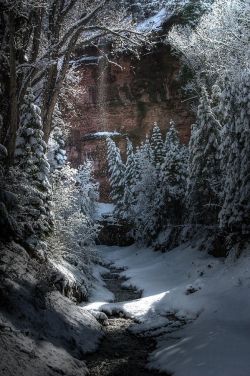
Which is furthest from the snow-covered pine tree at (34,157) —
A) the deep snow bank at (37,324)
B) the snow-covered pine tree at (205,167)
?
the snow-covered pine tree at (205,167)

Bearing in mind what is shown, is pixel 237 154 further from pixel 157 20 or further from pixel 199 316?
pixel 157 20

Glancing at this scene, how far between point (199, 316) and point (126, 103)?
4168cm

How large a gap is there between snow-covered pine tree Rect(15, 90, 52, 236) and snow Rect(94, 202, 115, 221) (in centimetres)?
3042

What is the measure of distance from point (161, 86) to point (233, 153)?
34.4m

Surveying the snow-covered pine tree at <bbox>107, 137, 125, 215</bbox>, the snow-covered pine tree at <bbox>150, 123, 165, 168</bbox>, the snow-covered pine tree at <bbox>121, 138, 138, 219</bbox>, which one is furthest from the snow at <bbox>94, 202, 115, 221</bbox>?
the snow-covered pine tree at <bbox>150, 123, 165, 168</bbox>

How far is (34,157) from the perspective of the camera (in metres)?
13.2

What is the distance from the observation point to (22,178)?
38.5 ft

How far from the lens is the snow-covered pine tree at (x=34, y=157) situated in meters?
12.7

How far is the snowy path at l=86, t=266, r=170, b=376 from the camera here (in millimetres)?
8156

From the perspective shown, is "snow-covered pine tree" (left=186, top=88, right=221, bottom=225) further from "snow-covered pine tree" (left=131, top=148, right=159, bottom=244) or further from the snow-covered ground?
"snow-covered pine tree" (left=131, top=148, right=159, bottom=244)

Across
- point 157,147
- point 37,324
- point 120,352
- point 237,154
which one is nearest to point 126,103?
point 157,147

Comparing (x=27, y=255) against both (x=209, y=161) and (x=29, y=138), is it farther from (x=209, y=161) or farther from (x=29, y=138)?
(x=209, y=161)

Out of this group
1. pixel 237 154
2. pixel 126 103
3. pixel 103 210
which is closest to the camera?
pixel 237 154

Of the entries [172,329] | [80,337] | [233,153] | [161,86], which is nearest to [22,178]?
[80,337]
